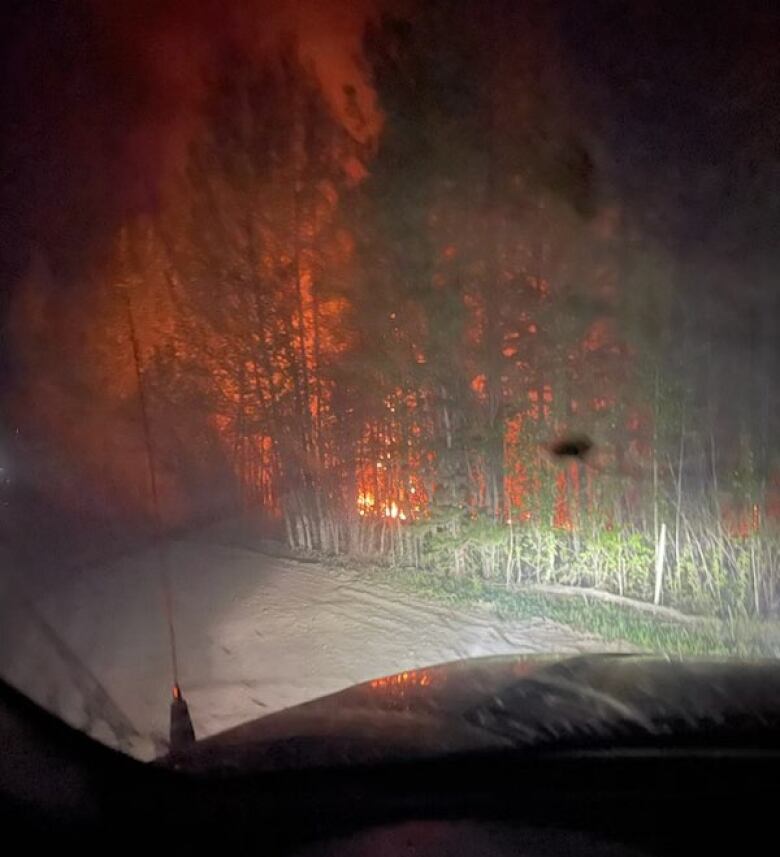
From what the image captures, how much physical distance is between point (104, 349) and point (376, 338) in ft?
13.8

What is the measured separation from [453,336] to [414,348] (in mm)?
453

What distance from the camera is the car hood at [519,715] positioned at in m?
3.68

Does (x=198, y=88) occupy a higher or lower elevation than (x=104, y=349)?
higher

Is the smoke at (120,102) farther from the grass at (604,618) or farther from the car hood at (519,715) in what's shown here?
the car hood at (519,715)

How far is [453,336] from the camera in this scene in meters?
10.4

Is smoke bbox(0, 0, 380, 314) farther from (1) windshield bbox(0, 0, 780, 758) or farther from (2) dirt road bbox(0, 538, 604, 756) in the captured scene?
(2) dirt road bbox(0, 538, 604, 756)

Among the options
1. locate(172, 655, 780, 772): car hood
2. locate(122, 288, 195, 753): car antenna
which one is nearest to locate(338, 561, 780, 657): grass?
locate(122, 288, 195, 753): car antenna

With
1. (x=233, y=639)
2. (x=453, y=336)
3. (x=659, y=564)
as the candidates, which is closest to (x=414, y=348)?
(x=453, y=336)

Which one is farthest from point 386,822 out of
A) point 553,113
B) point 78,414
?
point 78,414

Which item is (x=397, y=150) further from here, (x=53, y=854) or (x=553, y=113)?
(x=53, y=854)

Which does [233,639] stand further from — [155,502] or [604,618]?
[155,502]

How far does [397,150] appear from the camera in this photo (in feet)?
34.5

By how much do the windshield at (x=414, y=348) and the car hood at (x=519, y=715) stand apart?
2.63 meters

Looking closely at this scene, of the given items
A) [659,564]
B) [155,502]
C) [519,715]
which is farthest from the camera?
[155,502]
